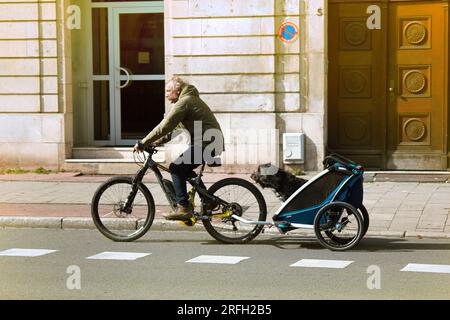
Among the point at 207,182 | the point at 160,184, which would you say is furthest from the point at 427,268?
the point at 207,182

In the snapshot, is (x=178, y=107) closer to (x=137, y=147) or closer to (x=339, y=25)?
(x=137, y=147)

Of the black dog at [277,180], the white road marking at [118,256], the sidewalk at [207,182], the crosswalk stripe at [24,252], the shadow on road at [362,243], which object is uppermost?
the black dog at [277,180]

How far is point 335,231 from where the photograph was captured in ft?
30.9

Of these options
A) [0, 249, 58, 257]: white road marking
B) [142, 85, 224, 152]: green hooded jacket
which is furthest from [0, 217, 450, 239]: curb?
[0, 249, 58, 257]: white road marking

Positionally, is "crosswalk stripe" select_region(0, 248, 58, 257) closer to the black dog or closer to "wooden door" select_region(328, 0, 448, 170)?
the black dog

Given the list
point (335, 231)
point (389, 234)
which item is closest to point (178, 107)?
point (335, 231)

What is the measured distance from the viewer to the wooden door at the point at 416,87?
15.2m

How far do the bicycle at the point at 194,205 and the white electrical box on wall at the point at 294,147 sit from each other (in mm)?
5641

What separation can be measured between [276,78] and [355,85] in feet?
4.41

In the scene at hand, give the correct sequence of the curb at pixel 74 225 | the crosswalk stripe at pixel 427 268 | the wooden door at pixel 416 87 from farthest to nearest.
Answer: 1. the wooden door at pixel 416 87
2. the curb at pixel 74 225
3. the crosswalk stripe at pixel 427 268

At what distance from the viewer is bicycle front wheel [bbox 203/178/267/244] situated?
9578 millimetres

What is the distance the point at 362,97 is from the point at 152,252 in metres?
7.37

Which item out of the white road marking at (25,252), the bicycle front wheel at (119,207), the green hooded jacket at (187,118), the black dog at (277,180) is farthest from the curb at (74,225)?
the white road marking at (25,252)

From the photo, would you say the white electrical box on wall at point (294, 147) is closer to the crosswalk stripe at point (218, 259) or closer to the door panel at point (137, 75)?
the door panel at point (137, 75)
